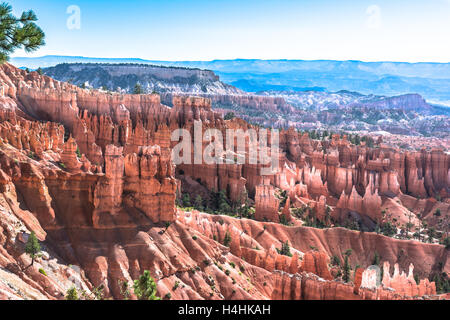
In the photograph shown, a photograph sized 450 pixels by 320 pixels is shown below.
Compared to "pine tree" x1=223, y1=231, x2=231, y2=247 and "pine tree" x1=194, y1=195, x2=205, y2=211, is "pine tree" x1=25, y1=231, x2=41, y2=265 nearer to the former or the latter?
"pine tree" x1=223, y1=231, x2=231, y2=247

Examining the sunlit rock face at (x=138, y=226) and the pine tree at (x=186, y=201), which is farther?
the pine tree at (x=186, y=201)

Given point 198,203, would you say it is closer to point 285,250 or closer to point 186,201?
point 186,201

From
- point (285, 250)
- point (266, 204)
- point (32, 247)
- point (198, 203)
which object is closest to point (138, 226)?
point (32, 247)

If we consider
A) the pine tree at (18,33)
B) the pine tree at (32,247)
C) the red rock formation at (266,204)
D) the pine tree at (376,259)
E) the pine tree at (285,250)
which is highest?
the pine tree at (18,33)

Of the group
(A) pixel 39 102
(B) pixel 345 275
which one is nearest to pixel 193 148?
(A) pixel 39 102

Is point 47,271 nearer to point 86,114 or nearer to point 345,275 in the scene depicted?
point 345,275

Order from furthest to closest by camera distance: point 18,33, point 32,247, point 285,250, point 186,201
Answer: point 186,201 < point 285,250 < point 32,247 < point 18,33

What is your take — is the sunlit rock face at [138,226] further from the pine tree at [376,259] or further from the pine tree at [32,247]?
the pine tree at [376,259]

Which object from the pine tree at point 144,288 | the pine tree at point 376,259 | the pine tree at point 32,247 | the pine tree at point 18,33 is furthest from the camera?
the pine tree at point 376,259

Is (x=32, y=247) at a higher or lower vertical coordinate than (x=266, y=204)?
higher

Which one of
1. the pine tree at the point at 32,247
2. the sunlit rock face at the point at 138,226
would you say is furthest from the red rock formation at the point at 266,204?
the pine tree at the point at 32,247

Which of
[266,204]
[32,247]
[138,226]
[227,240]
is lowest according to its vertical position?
[266,204]
